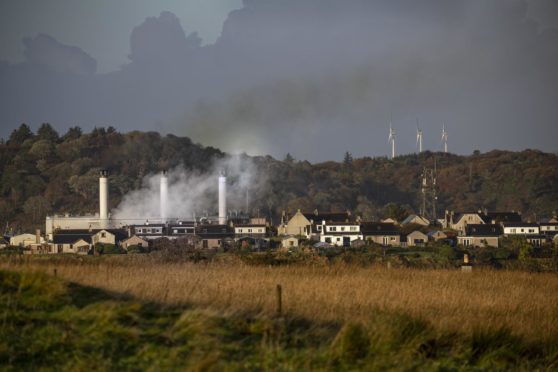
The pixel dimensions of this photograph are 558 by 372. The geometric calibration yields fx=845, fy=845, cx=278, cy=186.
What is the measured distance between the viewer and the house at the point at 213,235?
290 feet

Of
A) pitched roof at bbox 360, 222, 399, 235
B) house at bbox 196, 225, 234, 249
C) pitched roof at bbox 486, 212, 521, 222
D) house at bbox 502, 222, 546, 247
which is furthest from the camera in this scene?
pitched roof at bbox 486, 212, 521, 222

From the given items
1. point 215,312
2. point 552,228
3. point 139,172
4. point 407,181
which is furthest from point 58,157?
point 215,312

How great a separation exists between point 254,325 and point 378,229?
80774 mm

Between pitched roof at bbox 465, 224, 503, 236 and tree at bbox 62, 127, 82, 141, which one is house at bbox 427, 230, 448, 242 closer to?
pitched roof at bbox 465, 224, 503, 236

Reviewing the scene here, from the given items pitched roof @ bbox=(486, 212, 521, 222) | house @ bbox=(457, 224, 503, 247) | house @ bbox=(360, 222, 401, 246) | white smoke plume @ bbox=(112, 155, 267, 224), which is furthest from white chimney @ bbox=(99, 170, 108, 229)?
pitched roof @ bbox=(486, 212, 521, 222)

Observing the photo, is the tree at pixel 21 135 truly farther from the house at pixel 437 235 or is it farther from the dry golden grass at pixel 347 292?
the dry golden grass at pixel 347 292

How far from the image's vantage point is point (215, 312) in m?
16.7

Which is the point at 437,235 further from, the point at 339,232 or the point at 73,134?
the point at 73,134

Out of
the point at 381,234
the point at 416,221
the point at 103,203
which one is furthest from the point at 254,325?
the point at 416,221

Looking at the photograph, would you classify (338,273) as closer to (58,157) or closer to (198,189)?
(198,189)

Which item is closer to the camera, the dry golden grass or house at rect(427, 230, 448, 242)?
the dry golden grass

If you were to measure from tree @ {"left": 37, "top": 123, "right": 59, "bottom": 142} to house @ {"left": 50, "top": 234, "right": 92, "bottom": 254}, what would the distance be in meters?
94.9

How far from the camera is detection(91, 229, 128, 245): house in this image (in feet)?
290

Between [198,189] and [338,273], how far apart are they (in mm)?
115866
